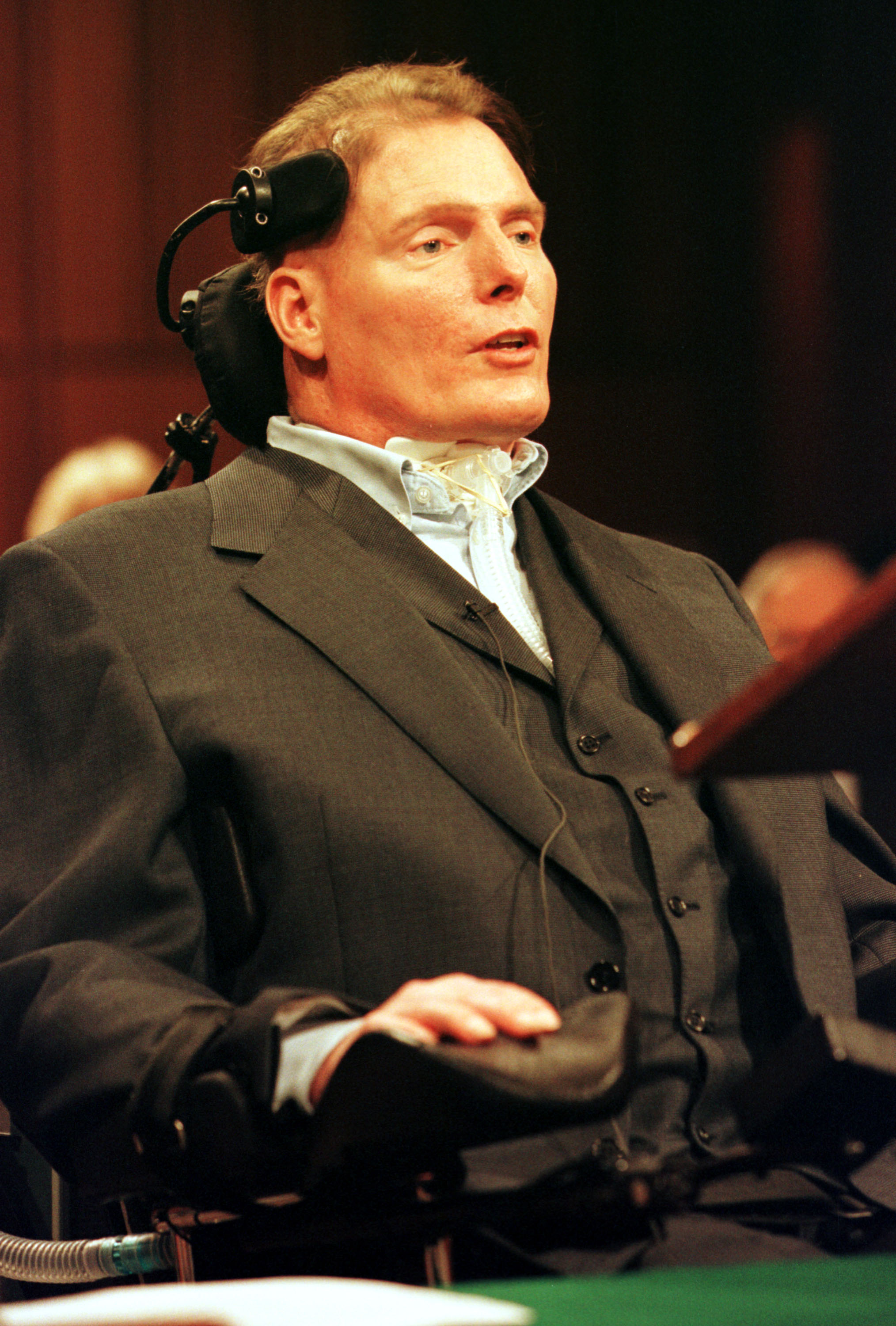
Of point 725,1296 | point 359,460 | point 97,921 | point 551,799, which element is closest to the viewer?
point 725,1296

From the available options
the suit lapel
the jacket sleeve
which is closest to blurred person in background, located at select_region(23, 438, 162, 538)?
the suit lapel

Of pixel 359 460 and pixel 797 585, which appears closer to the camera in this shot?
pixel 359 460

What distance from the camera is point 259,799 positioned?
53.7 inches

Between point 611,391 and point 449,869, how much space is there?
219 cm

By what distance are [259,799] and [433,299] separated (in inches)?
26.1

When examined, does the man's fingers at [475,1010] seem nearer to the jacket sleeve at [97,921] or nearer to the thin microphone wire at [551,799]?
the jacket sleeve at [97,921]

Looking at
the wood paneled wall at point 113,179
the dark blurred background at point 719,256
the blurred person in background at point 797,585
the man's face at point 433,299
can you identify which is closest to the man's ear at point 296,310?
the man's face at point 433,299

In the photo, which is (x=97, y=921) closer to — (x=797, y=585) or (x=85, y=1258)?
(x=85, y=1258)

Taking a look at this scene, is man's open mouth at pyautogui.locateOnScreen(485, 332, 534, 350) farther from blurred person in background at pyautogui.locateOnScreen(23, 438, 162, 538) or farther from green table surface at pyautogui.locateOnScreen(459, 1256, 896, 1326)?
blurred person in background at pyautogui.locateOnScreen(23, 438, 162, 538)

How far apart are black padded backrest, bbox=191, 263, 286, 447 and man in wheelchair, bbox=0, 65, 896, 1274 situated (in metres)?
0.06

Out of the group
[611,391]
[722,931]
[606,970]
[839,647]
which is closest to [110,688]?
[606,970]

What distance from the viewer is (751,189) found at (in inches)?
131

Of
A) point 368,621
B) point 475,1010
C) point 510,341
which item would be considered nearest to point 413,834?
point 368,621

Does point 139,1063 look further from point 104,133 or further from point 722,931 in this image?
point 104,133
